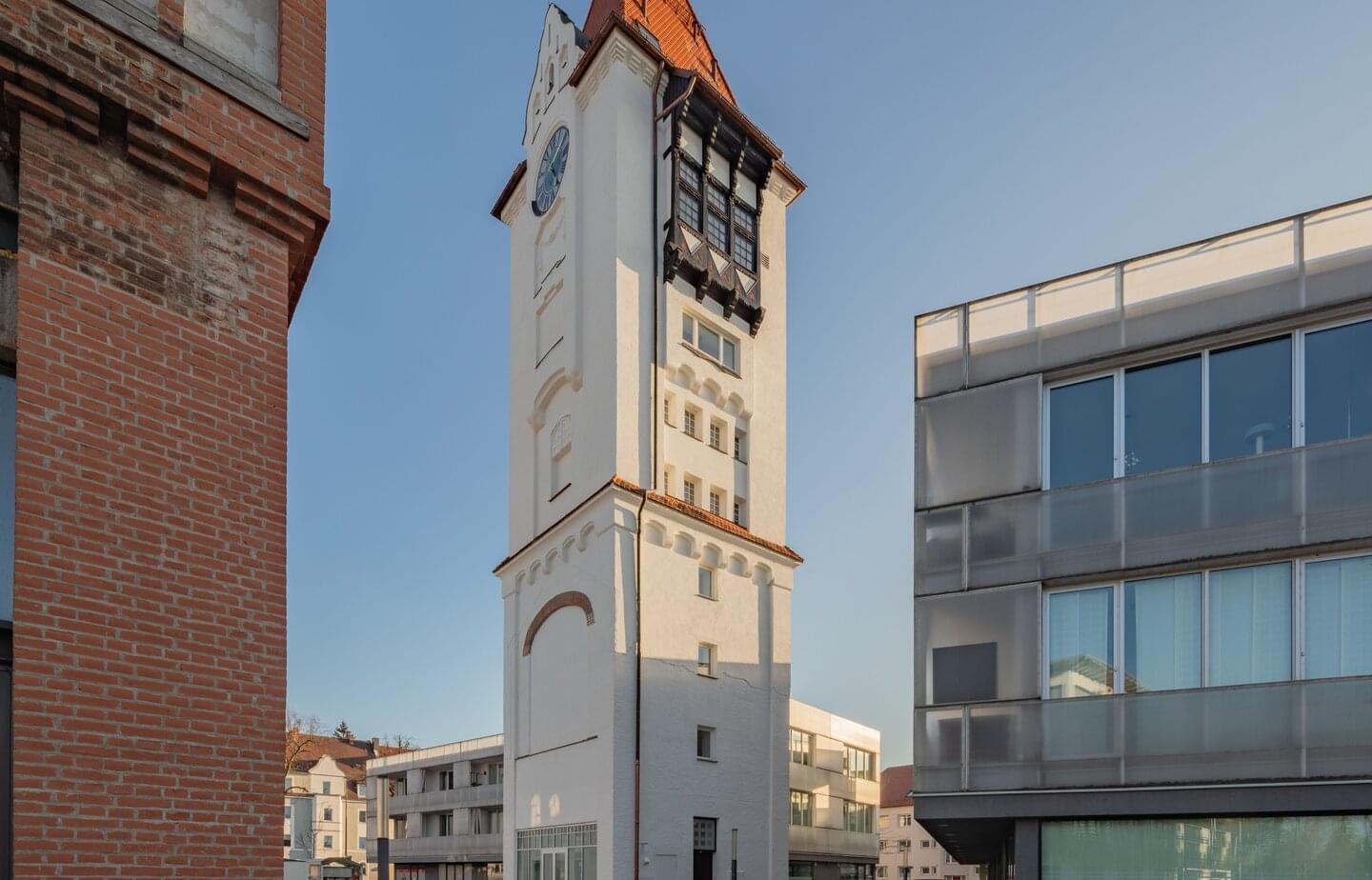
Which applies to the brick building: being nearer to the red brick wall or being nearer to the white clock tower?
the red brick wall

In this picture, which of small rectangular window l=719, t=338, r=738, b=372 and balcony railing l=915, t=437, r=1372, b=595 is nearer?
balcony railing l=915, t=437, r=1372, b=595

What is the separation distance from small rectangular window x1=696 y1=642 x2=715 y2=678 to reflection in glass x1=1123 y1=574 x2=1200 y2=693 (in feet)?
67.6

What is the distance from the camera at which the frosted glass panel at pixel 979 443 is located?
14914mm

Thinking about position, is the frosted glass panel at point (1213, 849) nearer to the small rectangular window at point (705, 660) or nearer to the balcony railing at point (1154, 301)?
the balcony railing at point (1154, 301)

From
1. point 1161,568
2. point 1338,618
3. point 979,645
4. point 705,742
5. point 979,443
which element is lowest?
point 705,742

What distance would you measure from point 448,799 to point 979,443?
62791 millimetres

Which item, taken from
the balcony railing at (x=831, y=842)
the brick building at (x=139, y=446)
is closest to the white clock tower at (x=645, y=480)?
the balcony railing at (x=831, y=842)

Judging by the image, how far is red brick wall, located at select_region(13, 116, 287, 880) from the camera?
7.26m

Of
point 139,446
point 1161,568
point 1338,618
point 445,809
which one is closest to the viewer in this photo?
point 139,446

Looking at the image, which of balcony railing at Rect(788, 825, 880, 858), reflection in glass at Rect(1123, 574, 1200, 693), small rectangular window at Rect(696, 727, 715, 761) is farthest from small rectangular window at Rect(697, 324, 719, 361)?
balcony railing at Rect(788, 825, 880, 858)

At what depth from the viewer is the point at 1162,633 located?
44.4 feet

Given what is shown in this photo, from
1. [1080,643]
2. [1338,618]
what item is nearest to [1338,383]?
[1338,618]

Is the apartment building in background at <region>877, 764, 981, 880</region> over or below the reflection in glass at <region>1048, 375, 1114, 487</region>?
below

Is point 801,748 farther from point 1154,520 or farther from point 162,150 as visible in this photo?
point 162,150
